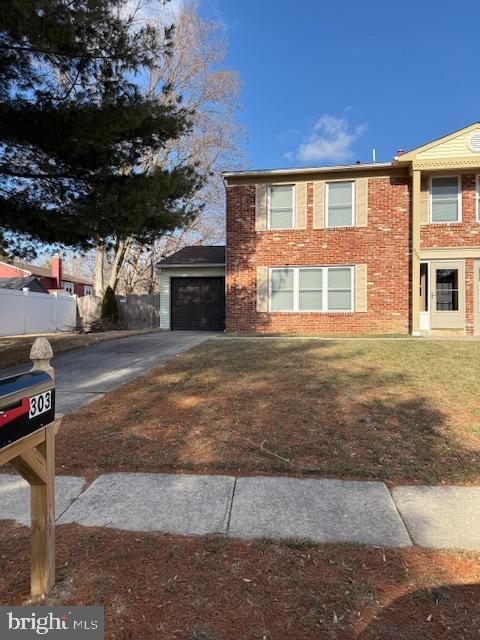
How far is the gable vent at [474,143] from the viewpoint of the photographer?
13.7 meters

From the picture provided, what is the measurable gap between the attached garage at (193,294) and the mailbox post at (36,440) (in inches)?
580

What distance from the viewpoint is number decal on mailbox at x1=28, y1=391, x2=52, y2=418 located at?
6.88ft

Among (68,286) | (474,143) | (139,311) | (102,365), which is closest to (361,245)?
(474,143)

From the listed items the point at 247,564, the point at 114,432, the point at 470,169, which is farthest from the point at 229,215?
the point at 247,564

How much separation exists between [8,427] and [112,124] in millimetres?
7179

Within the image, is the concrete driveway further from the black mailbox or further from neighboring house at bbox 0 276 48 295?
neighboring house at bbox 0 276 48 295

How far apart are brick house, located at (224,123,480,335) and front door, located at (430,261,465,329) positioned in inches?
1.2

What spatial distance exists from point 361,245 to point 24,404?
13.8 metres

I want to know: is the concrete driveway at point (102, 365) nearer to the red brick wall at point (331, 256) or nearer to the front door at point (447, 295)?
the red brick wall at point (331, 256)

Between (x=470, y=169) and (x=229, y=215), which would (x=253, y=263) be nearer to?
(x=229, y=215)

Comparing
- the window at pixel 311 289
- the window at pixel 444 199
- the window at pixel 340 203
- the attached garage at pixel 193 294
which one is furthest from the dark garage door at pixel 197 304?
the window at pixel 444 199

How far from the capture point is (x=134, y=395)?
6414 millimetres

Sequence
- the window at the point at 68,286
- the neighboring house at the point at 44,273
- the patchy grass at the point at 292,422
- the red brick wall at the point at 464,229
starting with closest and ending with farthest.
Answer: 1. the patchy grass at the point at 292,422
2. the red brick wall at the point at 464,229
3. the neighboring house at the point at 44,273
4. the window at the point at 68,286

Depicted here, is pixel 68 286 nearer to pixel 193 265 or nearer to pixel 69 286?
pixel 69 286
